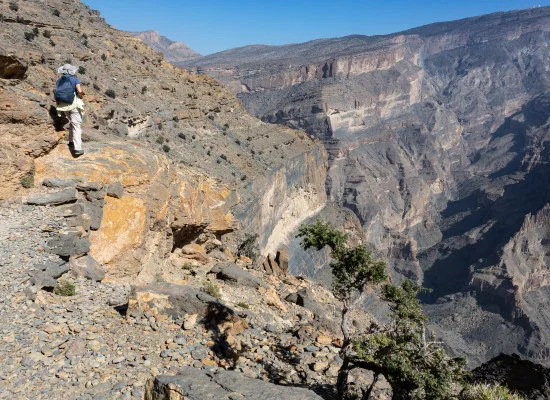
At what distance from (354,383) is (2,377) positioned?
8305 millimetres

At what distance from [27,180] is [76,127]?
2.47m

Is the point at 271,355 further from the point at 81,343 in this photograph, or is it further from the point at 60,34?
the point at 60,34

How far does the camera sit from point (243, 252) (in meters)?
27.8

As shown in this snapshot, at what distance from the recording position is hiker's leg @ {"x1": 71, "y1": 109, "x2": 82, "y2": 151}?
1361 cm

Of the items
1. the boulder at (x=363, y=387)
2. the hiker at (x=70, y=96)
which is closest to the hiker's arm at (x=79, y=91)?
the hiker at (x=70, y=96)

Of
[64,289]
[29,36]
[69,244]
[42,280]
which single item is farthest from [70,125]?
[29,36]

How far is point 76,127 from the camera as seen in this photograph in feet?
45.5

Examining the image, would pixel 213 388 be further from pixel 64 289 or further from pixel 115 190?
pixel 115 190

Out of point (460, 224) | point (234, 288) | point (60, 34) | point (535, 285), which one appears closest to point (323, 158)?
point (60, 34)

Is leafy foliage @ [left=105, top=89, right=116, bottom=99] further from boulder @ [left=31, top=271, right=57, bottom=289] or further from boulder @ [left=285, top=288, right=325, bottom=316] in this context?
boulder @ [left=31, top=271, right=57, bottom=289]

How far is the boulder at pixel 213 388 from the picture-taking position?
22.8ft

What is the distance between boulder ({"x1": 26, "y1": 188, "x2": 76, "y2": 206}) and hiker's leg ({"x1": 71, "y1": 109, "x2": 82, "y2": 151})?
205 cm

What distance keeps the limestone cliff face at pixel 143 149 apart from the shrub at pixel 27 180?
32 mm

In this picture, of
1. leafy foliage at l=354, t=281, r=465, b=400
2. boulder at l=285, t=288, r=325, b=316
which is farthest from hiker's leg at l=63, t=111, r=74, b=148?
leafy foliage at l=354, t=281, r=465, b=400
